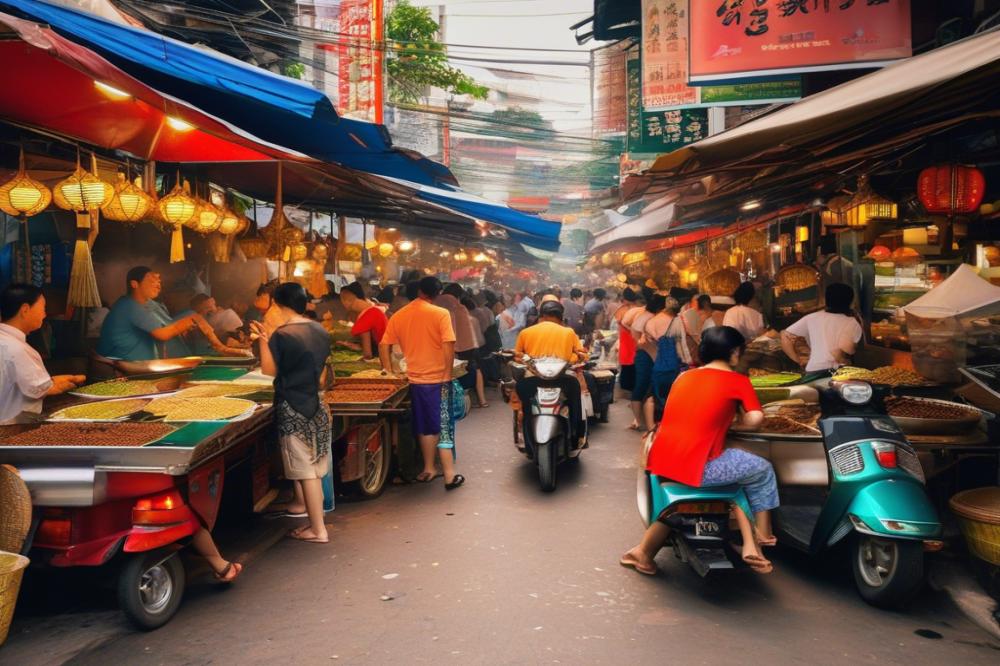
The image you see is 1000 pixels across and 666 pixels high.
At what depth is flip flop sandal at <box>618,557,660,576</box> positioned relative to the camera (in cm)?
550

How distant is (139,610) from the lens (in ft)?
14.5

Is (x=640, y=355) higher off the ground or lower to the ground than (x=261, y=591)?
higher

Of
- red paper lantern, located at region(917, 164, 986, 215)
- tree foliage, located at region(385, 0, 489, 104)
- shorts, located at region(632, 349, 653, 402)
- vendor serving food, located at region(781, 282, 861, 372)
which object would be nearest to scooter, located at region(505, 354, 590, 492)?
vendor serving food, located at region(781, 282, 861, 372)

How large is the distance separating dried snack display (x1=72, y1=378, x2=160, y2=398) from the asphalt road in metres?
1.49

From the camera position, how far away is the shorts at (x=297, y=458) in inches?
241

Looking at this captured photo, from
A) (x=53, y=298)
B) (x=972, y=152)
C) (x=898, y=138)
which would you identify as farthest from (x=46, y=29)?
(x=972, y=152)

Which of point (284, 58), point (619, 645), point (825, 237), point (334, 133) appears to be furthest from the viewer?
point (284, 58)

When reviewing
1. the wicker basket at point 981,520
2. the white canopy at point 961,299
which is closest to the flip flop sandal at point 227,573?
the wicker basket at point 981,520

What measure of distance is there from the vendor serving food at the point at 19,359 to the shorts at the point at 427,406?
134 inches

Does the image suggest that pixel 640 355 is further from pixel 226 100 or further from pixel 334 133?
pixel 226 100

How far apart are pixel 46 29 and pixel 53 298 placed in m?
5.53

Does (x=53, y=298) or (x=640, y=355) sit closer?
(x=53, y=298)

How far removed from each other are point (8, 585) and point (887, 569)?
187 inches

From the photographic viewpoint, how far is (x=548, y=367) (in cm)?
802
